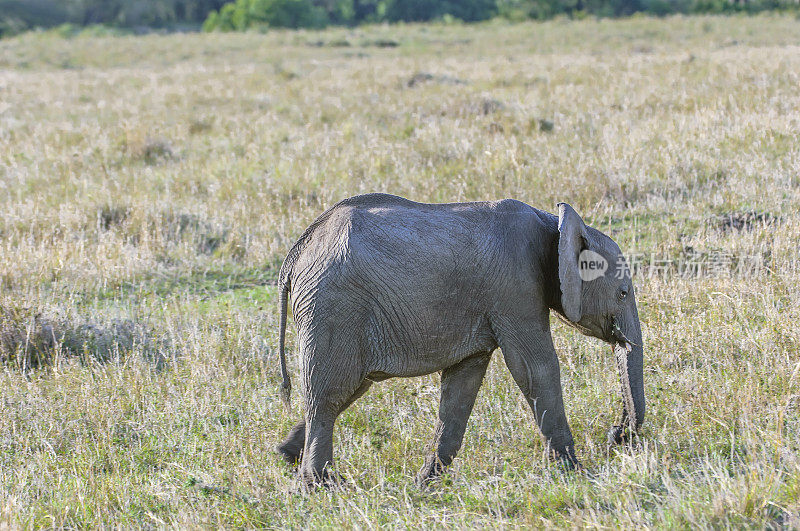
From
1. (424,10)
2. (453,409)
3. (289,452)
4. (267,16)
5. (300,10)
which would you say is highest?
(424,10)

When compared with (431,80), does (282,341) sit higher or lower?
lower

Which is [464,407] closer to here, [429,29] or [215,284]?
[215,284]

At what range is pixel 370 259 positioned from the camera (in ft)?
13.8

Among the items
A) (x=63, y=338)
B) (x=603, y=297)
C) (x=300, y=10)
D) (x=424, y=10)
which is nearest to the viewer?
(x=603, y=297)

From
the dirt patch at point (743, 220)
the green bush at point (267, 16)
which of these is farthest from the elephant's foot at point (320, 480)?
the green bush at point (267, 16)

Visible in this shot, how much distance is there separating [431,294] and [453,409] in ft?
2.67

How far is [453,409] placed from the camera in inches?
185

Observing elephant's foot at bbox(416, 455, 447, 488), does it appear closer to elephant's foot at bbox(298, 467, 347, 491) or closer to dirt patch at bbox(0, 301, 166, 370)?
elephant's foot at bbox(298, 467, 347, 491)

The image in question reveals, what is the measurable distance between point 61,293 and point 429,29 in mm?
46052

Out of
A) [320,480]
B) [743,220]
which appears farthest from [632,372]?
[743,220]

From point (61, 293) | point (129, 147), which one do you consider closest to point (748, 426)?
point (61, 293)

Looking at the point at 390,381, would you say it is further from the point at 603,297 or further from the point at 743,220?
the point at 743,220

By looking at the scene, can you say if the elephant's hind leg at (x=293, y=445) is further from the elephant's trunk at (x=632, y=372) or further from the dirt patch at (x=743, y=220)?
the dirt patch at (x=743, y=220)

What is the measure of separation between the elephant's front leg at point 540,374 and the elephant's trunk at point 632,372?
1.32 feet
